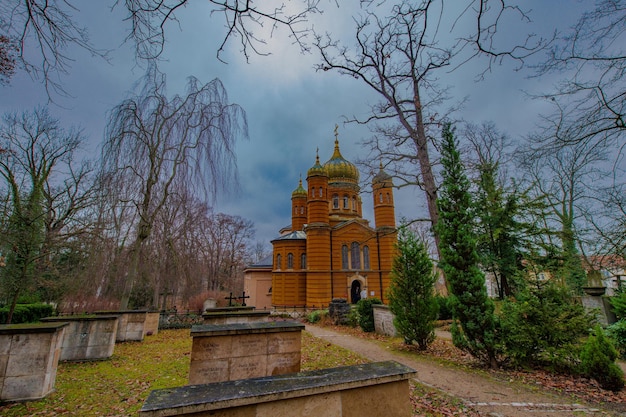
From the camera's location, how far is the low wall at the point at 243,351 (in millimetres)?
4473

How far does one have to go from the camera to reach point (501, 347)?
22.9ft

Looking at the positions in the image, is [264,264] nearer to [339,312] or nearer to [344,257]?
[344,257]

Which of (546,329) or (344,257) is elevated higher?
(344,257)

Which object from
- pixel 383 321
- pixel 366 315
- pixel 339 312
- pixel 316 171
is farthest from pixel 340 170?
pixel 383 321

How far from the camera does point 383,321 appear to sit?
527 inches

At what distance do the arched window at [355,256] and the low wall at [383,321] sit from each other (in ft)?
41.3

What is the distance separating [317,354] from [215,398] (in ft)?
24.0

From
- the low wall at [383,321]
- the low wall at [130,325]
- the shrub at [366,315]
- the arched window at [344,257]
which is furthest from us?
the arched window at [344,257]

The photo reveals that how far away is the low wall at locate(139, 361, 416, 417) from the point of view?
2268 millimetres

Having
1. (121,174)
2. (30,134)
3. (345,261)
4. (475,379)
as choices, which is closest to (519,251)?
(345,261)

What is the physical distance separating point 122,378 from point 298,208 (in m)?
28.6

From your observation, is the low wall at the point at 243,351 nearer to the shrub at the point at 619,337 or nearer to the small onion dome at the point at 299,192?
the shrub at the point at 619,337

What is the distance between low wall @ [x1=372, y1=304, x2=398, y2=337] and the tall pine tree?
4918 mm

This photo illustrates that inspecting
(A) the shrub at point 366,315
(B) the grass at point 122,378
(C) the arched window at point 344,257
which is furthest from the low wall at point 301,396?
(C) the arched window at point 344,257
